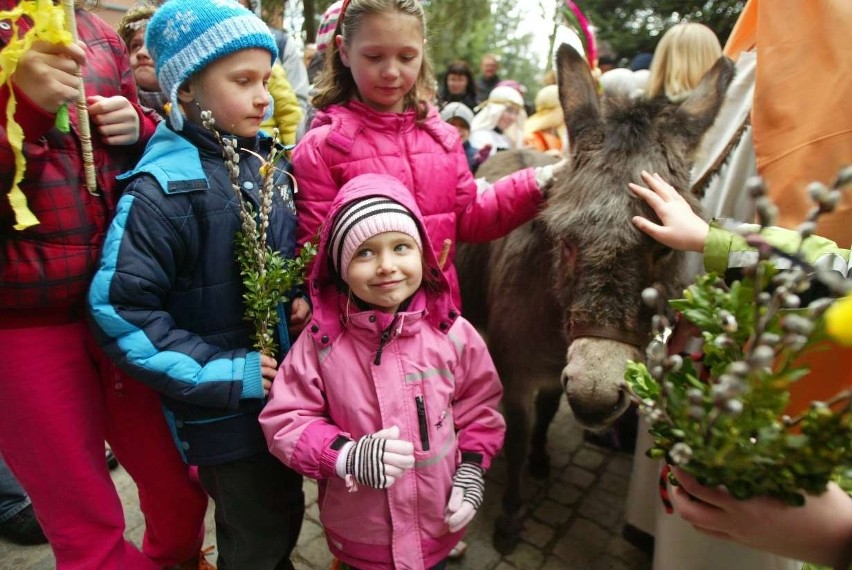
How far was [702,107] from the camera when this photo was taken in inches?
91.1

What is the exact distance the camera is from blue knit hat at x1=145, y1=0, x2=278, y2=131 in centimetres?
179

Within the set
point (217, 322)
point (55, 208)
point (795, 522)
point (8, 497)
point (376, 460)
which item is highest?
point (55, 208)

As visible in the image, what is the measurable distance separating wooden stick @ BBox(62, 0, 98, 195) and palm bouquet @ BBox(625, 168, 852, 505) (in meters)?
1.76

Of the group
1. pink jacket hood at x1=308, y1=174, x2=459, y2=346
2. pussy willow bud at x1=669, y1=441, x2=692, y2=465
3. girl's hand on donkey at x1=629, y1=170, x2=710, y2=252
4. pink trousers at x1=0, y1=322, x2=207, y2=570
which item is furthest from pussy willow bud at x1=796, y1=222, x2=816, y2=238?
pink trousers at x1=0, y1=322, x2=207, y2=570

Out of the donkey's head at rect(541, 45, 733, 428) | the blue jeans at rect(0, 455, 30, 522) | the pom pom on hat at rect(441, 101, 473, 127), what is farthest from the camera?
the pom pom on hat at rect(441, 101, 473, 127)

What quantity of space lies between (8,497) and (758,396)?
3.92m

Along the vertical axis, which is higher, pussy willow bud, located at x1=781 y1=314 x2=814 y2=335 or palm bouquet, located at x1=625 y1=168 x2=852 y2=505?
pussy willow bud, located at x1=781 y1=314 x2=814 y2=335

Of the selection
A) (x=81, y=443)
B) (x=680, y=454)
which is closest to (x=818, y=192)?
(x=680, y=454)

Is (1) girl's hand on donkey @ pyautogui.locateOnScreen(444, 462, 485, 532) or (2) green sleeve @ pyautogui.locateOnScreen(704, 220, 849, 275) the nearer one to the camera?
(2) green sleeve @ pyautogui.locateOnScreen(704, 220, 849, 275)

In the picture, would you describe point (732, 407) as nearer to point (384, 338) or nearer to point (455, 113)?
point (384, 338)

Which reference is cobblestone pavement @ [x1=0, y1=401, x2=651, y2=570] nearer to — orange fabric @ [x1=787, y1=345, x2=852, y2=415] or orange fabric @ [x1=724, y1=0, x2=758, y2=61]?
orange fabric @ [x1=787, y1=345, x2=852, y2=415]

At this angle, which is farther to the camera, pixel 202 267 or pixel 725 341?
pixel 202 267

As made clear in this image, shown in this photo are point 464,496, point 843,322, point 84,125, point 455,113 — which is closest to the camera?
point 843,322

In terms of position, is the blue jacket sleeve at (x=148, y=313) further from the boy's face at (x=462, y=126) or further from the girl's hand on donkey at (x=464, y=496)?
the boy's face at (x=462, y=126)
